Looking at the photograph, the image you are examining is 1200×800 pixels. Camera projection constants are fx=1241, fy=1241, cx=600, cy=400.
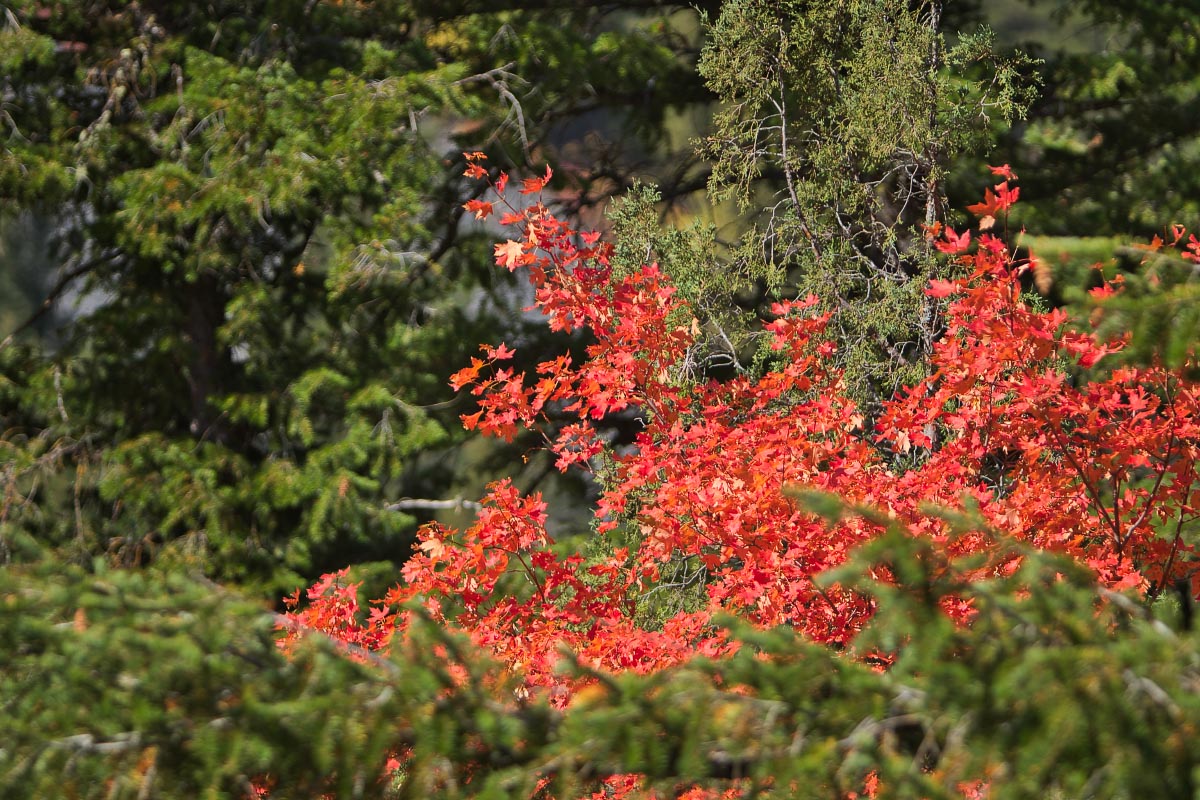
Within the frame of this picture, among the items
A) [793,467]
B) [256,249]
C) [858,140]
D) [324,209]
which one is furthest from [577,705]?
[256,249]

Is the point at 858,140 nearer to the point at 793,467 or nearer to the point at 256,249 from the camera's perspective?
the point at 793,467

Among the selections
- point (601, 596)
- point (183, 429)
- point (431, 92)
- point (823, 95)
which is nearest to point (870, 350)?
point (823, 95)

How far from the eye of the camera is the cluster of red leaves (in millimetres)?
4352

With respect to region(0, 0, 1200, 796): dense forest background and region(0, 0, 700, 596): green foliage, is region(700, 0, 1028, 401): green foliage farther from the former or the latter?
region(0, 0, 700, 596): green foliage

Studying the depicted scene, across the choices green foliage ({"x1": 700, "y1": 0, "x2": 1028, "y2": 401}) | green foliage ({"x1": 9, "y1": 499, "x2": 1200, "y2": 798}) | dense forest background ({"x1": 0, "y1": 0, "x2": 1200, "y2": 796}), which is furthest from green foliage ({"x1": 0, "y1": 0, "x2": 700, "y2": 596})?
green foliage ({"x1": 9, "y1": 499, "x2": 1200, "y2": 798})

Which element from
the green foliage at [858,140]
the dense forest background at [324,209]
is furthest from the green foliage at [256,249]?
the green foliage at [858,140]

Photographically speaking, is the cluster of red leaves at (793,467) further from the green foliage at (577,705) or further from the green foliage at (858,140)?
the green foliage at (577,705)

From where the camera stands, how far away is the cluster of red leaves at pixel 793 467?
435 cm

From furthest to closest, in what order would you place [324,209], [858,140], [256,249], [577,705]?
[256,249] → [324,209] → [858,140] → [577,705]

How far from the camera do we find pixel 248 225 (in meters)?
9.94

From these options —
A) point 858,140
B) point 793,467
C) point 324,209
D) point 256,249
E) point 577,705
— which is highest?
point 577,705

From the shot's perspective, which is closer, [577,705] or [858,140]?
[577,705]

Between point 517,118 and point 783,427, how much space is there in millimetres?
5792

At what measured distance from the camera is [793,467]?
4578mm
